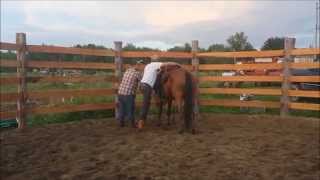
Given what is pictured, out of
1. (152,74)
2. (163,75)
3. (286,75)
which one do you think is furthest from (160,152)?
(286,75)

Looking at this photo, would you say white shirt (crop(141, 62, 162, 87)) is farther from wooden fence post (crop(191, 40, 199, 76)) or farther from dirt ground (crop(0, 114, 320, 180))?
wooden fence post (crop(191, 40, 199, 76))

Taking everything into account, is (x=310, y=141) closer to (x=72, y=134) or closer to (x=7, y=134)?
(x=72, y=134)

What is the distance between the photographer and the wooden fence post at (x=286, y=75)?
10.1 meters

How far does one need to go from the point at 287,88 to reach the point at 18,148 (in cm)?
612

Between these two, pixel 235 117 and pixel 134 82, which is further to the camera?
pixel 235 117

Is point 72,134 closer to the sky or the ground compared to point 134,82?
closer to the ground

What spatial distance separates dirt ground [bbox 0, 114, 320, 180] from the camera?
5.05 m

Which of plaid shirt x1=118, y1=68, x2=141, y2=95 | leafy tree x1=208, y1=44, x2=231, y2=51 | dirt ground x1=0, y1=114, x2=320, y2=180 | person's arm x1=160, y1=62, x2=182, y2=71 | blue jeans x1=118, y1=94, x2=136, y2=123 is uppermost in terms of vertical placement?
leafy tree x1=208, y1=44, x2=231, y2=51

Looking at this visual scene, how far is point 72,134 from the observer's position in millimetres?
7496

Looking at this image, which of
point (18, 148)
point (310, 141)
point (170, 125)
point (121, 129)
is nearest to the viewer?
point (18, 148)

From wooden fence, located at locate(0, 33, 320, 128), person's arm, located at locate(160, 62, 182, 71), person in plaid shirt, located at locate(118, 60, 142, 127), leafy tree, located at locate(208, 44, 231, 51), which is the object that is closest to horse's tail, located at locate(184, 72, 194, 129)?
person's arm, located at locate(160, 62, 182, 71)

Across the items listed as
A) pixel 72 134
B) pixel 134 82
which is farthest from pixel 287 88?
pixel 72 134

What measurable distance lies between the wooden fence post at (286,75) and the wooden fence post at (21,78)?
5.49 meters

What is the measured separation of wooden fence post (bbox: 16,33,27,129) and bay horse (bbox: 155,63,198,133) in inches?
92.7
